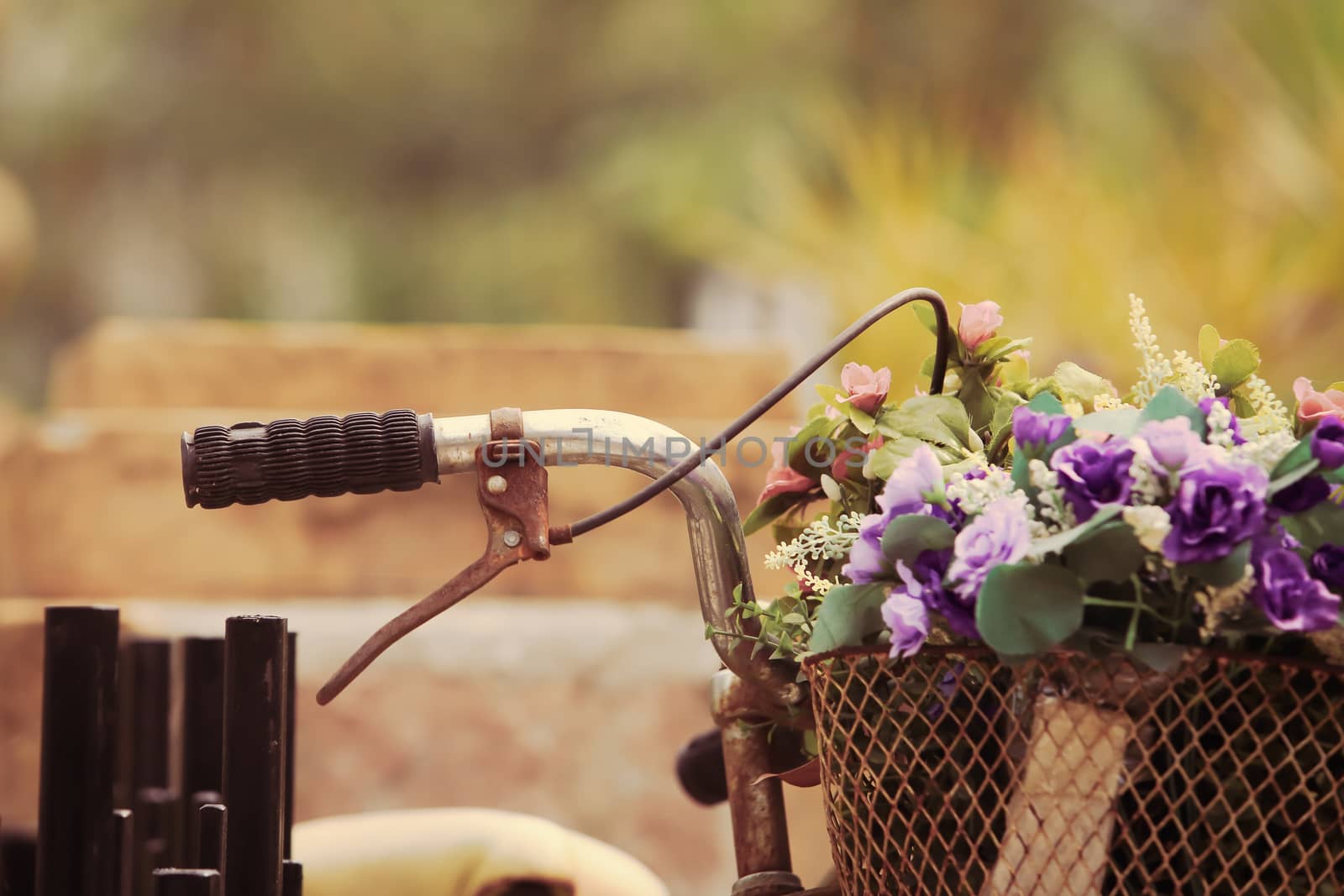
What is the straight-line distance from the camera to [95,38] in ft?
30.3

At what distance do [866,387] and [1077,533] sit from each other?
17 cm

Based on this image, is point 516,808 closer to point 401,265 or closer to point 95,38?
point 401,265

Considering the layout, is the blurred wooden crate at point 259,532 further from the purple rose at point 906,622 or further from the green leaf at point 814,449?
the purple rose at point 906,622

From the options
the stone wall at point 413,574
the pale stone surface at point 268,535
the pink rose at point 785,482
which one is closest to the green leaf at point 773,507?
the pink rose at point 785,482

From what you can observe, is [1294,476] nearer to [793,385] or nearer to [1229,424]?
[1229,424]

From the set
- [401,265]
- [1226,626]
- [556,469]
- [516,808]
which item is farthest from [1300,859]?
[401,265]

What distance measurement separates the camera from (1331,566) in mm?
475

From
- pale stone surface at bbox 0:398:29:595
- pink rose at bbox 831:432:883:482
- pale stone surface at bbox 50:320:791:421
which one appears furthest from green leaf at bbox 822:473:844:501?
pale stone surface at bbox 0:398:29:595

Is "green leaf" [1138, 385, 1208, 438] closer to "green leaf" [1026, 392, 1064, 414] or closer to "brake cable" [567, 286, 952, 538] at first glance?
"green leaf" [1026, 392, 1064, 414]

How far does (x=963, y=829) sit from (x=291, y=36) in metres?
9.99

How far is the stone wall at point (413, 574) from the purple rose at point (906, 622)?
3.15 feet

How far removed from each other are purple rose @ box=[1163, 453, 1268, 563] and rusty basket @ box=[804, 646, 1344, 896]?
45 millimetres

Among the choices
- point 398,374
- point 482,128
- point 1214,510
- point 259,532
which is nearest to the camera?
point 1214,510

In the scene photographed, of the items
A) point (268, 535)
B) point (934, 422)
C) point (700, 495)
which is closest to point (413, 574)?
point (268, 535)
